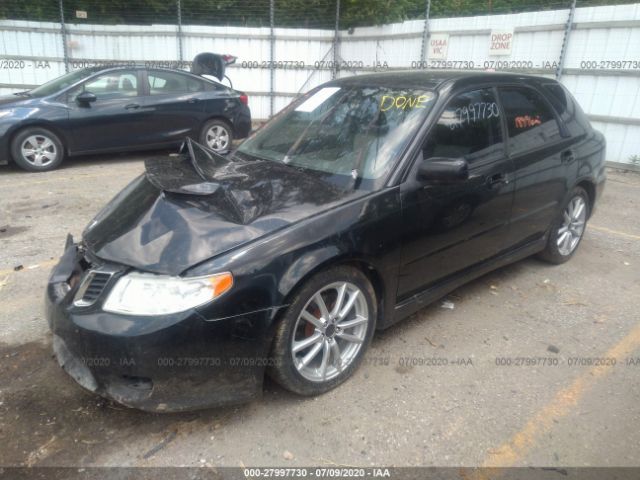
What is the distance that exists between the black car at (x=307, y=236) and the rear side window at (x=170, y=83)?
512cm

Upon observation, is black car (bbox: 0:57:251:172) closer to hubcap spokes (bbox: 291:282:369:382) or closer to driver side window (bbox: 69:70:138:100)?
driver side window (bbox: 69:70:138:100)

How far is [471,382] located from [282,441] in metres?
1.18

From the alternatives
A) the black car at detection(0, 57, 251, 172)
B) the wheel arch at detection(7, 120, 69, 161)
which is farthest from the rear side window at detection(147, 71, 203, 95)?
the wheel arch at detection(7, 120, 69, 161)

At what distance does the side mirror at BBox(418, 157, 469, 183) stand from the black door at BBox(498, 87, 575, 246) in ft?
3.07

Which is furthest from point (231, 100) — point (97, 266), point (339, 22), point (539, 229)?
point (97, 266)

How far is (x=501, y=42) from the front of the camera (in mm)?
9047

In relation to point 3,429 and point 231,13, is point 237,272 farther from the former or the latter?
point 231,13

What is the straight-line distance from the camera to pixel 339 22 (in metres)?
12.7

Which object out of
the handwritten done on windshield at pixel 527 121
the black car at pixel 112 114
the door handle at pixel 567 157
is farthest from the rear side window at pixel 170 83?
the door handle at pixel 567 157

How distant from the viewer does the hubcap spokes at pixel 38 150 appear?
7.09 meters

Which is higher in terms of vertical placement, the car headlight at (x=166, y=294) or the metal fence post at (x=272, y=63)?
the metal fence post at (x=272, y=63)

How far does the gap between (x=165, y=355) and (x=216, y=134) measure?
713cm

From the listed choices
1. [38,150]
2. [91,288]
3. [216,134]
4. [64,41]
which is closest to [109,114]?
[38,150]

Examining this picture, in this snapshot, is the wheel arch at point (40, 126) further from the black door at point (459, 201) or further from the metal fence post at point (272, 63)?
the black door at point (459, 201)
